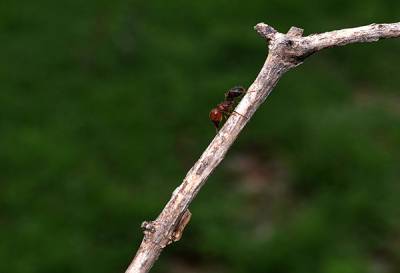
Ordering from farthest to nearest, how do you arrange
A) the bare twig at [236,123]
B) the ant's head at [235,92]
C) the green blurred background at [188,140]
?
the green blurred background at [188,140], the ant's head at [235,92], the bare twig at [236,123]

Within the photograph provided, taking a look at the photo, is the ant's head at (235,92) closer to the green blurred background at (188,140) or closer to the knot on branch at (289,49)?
the knot on branch at (289,49)

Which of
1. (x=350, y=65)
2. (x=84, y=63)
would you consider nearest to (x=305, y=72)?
(x=350, y=65)

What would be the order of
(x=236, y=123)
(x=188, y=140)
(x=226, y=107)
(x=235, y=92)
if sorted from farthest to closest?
1. (x=188, y=140)
2. (x=226, y=107)
3. (x=235, y=92)
4. (x=236, y=123)

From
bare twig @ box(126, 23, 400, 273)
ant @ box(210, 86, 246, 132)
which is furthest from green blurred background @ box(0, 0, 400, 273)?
bare twig @ box(126, 23, 400, 273)

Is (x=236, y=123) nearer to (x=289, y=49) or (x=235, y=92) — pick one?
(x=289, y=49)

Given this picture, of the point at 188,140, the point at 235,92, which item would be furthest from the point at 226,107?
the point at 188,140

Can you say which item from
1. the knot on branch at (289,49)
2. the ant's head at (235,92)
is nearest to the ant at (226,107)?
the ant's head at (235,92)
